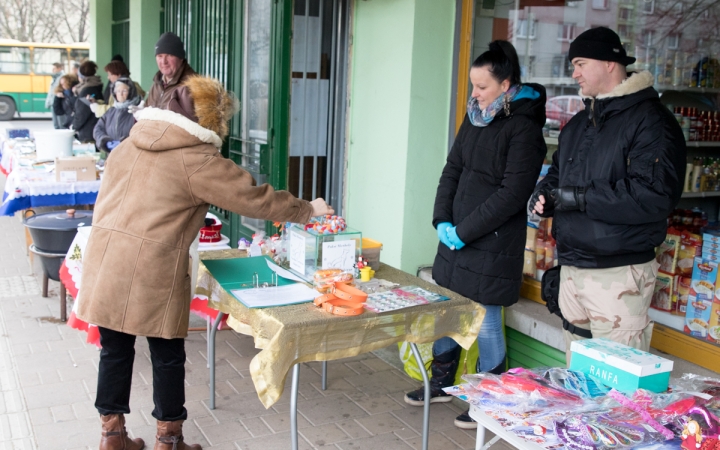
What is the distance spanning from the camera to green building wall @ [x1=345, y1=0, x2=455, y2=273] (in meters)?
4.39

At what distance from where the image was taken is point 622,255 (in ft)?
9.05

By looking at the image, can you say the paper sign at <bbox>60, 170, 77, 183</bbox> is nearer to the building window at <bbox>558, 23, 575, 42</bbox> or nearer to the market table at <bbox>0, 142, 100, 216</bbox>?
the market table at <bbox>0, 142, 100, 216</bbox>

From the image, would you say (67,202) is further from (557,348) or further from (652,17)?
(652,17)

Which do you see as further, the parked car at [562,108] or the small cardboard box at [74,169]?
the small cardboard box at [74,169]

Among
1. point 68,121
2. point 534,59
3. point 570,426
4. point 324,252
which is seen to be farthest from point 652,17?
point 68,121

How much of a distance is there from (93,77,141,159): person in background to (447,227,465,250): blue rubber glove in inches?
142

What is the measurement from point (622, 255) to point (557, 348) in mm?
1040

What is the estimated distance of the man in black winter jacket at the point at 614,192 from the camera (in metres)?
2.63

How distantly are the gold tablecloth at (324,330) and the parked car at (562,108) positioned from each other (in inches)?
74.2

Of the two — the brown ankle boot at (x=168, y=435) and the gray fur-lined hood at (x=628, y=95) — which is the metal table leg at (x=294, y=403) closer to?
the brown ankle boot at (x=168, y=435)

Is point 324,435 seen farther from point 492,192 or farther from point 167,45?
point 167,45

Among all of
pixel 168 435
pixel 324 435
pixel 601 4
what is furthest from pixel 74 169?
pixel 601 4

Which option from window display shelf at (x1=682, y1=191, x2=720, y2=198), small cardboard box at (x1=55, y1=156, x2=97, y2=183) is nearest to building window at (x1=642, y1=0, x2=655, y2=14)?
window display shelf at (x1=682, y1=191, x2=720, y2=198)

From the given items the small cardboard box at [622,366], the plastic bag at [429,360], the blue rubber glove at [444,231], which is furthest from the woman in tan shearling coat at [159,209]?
the plastic bag at [429,360]
